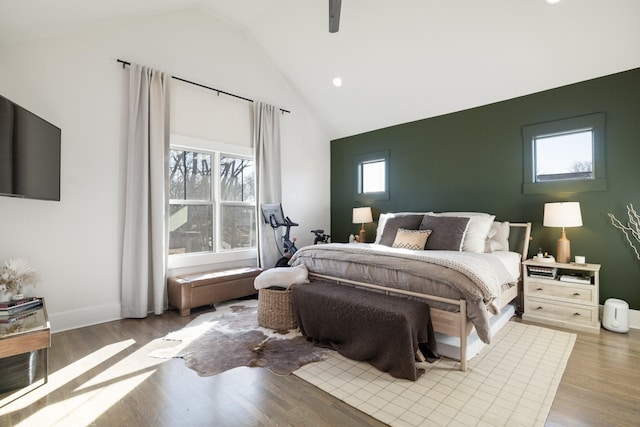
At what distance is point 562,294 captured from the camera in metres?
3.19

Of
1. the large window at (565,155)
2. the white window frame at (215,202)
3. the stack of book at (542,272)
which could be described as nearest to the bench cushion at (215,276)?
the white window frame at (215,202)

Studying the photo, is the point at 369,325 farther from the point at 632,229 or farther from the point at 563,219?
the point at 632,229

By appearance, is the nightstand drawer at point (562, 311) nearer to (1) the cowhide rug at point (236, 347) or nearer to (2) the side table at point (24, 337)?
(1) the cowhide rug at point (236, 347)

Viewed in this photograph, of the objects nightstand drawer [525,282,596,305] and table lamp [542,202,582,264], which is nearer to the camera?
nightstand drawer [525,282,596,305]

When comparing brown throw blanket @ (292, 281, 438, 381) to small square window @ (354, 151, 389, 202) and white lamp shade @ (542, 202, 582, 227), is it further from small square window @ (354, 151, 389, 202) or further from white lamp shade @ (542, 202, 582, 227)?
small square window @ (354, 151, 389, 202)

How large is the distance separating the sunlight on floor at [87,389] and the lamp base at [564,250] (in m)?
4.02

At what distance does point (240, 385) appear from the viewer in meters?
2.08

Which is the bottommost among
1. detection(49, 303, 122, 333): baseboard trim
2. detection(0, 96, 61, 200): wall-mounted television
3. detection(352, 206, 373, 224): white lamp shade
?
detection(49, 303, 122, 333): baseboard trim

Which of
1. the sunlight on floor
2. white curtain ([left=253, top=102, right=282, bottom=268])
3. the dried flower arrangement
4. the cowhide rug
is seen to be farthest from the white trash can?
the dried flower arrangement

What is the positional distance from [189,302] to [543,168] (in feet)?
14.8

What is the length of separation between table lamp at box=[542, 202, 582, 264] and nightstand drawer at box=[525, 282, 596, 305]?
11.9 inches

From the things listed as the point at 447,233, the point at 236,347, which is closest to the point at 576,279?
the point at 447,233

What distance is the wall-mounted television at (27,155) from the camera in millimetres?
2203

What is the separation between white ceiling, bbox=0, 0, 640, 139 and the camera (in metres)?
2.92
